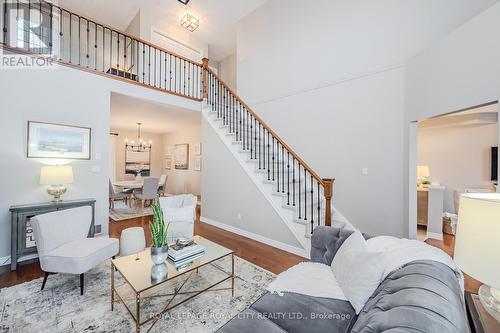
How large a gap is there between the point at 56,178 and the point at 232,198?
8.76 feet

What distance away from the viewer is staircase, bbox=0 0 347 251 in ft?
10.6

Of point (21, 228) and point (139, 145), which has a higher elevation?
point (139, 145)

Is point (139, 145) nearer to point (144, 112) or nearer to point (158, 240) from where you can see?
point (144, 112)

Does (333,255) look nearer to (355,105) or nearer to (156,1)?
(355,105)

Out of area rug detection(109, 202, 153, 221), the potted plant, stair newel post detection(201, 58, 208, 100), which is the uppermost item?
stair newel post detection(201, 58, 208, 100)

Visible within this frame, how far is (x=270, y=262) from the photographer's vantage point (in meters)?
2.93

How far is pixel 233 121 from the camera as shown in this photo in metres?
4.79

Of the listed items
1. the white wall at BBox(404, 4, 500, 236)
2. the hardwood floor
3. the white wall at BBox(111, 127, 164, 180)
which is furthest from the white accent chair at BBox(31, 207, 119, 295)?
the white wall at BBox(111, 127, 164, 180)

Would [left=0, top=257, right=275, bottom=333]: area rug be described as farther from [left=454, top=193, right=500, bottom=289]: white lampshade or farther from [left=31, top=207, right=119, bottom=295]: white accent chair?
[left=454, top=193, right=500, bottom=289]: white lampshade

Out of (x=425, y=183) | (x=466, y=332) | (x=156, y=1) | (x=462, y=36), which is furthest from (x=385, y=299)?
(x=156, y=1)

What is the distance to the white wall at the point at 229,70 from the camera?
24.2 feet

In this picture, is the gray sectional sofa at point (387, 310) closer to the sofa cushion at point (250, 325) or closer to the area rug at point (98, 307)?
the sofa cushion at point (250, 325)

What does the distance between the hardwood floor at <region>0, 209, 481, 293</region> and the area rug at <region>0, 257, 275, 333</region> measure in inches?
12.6

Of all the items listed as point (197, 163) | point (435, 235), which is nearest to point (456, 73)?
point (435, 235)
